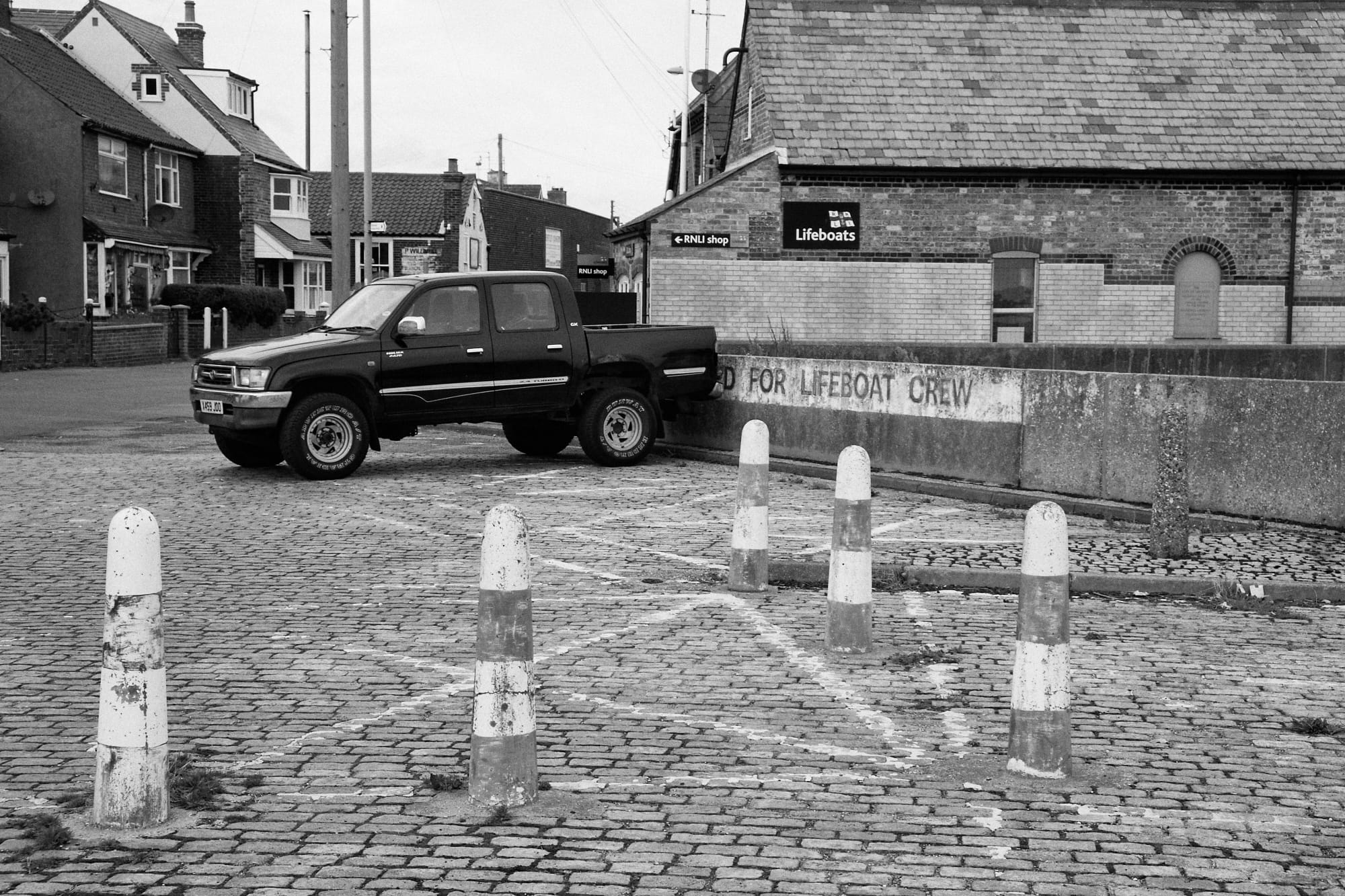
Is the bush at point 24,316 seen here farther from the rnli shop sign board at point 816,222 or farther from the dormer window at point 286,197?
the dormer window at point 286,197

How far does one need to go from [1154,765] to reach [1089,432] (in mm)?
7407

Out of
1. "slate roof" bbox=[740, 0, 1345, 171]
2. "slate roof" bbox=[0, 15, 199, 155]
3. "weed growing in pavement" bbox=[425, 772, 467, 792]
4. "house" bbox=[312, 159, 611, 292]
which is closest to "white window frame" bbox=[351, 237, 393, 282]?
"house" bbox=[312, 159, 611, 292]

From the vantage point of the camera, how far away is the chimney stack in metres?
57.8

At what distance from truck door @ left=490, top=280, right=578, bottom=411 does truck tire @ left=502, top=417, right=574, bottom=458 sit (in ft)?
3.64

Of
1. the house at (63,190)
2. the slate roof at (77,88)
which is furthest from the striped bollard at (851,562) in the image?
the slate roof at (77,88)

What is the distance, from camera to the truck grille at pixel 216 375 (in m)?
13.8

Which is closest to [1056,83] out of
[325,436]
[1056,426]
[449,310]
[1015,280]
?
[1015,280]

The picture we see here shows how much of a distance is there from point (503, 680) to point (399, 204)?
68744mm

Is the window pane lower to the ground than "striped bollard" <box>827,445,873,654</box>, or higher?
higher

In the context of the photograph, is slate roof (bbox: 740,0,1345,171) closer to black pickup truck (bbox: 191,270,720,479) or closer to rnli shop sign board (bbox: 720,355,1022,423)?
rnli shop sign board (bbox: 720,355,1022,423)

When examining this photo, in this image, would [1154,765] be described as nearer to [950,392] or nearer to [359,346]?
[950,392]

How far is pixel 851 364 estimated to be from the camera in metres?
14.8

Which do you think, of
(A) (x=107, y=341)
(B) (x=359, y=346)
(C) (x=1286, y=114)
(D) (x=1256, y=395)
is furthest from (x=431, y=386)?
(A) (x=107, y=341)

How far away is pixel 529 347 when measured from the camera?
14.7 m
